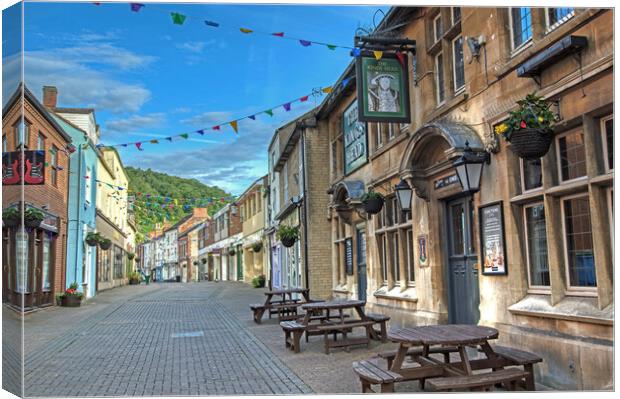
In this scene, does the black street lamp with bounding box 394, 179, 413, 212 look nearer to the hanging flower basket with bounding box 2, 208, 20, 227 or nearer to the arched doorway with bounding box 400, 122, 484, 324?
the arched doorway with bounding box 400, 122, 484, 324

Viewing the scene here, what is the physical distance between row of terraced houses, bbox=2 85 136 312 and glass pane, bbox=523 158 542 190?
5.80m

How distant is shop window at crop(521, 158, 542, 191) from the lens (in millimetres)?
7090

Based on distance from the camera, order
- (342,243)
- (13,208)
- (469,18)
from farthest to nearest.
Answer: (342,243), (469,18), (13,208)

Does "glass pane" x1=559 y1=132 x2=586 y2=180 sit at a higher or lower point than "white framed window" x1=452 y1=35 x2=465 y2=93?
lower

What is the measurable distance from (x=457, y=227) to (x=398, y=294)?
232 cm

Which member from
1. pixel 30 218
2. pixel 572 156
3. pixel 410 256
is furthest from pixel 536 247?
pixel 30 218

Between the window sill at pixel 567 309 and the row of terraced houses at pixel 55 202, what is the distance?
222 inches

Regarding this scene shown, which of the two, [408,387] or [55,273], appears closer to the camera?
[408,387]

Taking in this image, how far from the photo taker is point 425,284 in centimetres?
1012

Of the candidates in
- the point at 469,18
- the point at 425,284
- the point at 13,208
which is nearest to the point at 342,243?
the point at 425,284

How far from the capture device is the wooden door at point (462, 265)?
898cm

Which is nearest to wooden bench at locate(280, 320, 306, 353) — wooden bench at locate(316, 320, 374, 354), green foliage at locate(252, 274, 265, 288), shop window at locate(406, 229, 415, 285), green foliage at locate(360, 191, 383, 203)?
wooden bench at locate(316, 320, 374, 354)

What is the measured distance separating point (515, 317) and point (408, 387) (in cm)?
176

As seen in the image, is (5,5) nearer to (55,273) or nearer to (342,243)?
(342,243)
